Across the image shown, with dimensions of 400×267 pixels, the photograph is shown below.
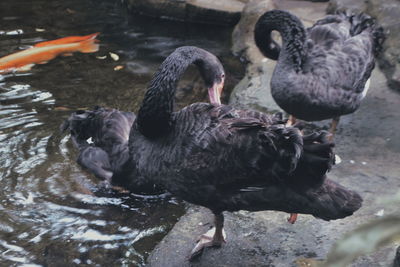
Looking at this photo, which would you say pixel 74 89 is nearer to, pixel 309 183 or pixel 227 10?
pixel 227 10

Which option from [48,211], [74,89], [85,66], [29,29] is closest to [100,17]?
[29,29]

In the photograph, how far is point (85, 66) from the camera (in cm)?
520

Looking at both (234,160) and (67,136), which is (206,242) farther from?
(67,136)

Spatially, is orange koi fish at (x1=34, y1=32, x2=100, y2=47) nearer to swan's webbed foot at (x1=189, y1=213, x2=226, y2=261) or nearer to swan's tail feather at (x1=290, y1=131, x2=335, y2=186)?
swan's webbed foot at (x1=189, y1=213, x2=226, y2=261)

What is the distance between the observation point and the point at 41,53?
16.5 feet

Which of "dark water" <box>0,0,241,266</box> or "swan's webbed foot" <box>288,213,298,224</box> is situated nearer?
"swan's webbed foot" <box>288,213,298,224</box>

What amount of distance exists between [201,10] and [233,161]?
423 centimetres

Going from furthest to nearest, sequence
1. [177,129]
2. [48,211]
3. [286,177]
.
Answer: [48,211]
[177,129]
[286,177]

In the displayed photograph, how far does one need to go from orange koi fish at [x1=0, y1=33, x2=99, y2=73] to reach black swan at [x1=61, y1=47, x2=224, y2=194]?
5.09 feet

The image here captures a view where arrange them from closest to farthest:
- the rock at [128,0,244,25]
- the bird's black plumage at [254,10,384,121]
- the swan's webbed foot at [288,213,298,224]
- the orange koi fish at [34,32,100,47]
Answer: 1. the swan's webbed foot at [288,213,298,224]
2. the bird's black plumage at [254,10,384,121]
3. the orange koi fish at [34,32,100,47]
4. the rock at [128,0,244,25]

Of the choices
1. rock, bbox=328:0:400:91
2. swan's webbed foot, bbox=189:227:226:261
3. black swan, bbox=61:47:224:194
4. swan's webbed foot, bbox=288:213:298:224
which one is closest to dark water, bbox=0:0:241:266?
black swan, bbox=61:47:224:194

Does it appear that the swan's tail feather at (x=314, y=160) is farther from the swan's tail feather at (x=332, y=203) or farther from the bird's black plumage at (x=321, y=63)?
the bird's black plumage at (x=321, y=63)

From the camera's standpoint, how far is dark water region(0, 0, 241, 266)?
113 inches

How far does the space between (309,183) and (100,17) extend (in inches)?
195
